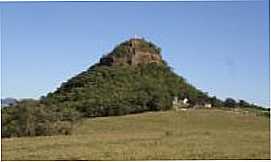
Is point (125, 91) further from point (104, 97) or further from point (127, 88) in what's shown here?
point (104, 97)

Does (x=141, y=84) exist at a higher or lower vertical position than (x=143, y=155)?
higher

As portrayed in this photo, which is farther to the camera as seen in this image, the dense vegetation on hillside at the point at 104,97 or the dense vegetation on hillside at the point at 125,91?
the dense vegetation on hillside at the point at 125,91

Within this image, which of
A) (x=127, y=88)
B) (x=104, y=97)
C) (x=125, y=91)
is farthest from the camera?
(x=127, y=88)

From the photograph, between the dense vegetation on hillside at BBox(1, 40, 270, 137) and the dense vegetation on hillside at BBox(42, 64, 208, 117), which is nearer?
the dense vegetation on hillside at BBox(1, 40, 270, 137)

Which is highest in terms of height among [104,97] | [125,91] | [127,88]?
[127,88]

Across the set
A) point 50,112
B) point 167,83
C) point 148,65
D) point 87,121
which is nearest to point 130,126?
point 87,121

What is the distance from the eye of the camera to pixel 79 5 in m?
6.16

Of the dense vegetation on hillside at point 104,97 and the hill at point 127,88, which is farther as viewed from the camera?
the hill at point 127,88

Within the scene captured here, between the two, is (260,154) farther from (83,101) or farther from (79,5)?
(83,101)

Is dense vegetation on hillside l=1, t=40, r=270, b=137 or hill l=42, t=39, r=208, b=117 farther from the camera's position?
hill l=42, t=39, r=208, b=117

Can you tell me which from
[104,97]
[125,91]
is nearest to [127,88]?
[125,91]

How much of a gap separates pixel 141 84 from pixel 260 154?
13.2m

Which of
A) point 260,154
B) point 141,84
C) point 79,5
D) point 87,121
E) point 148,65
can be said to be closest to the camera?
point 260,154

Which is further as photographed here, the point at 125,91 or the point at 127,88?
the point at 127,88
